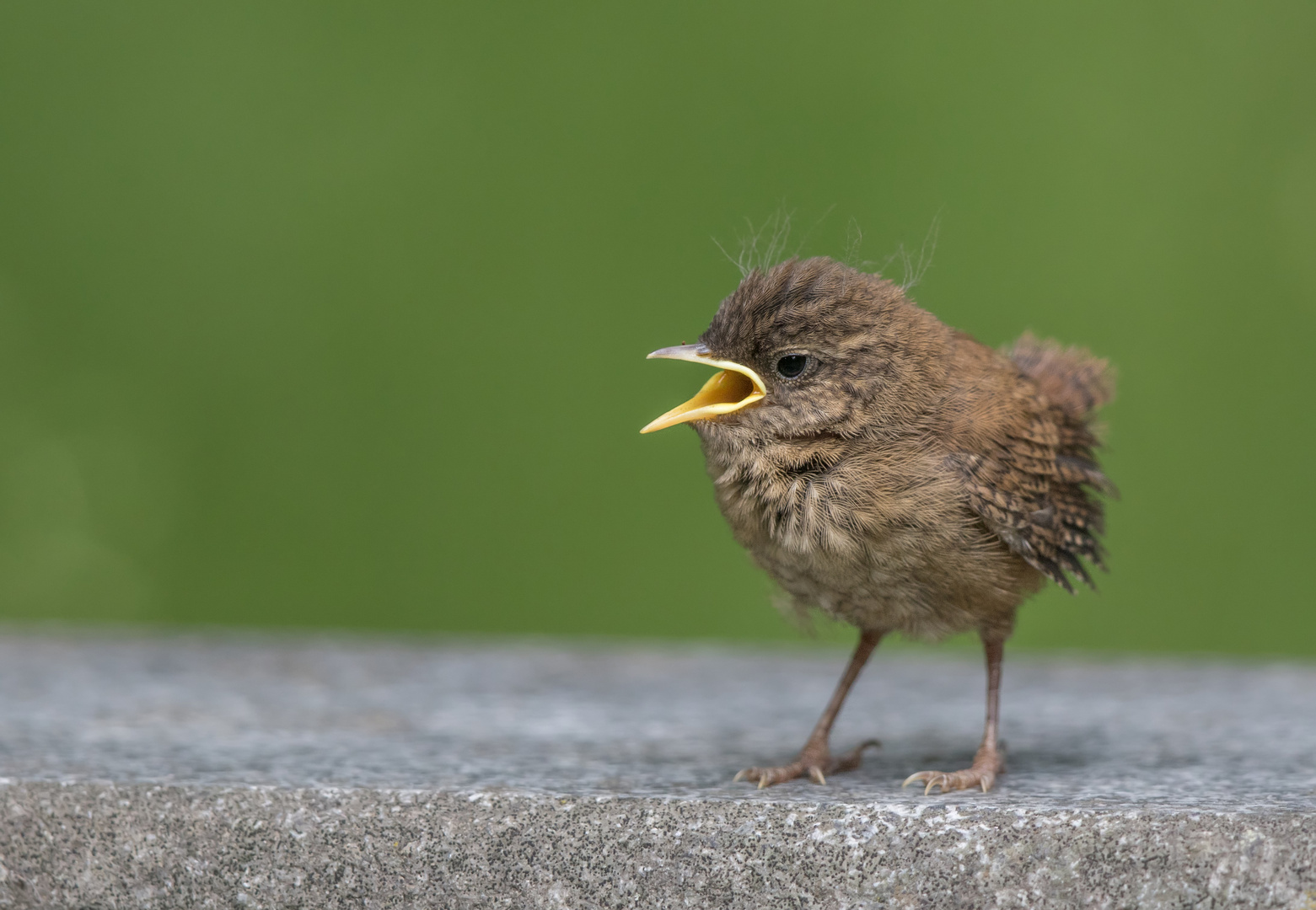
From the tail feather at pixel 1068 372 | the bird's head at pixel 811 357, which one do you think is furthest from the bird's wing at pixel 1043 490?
the bird's head at pixel 811 357

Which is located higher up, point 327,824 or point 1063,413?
point 1063,413

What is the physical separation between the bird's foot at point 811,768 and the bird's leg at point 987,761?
0.23 meters

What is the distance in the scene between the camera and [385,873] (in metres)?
2.97

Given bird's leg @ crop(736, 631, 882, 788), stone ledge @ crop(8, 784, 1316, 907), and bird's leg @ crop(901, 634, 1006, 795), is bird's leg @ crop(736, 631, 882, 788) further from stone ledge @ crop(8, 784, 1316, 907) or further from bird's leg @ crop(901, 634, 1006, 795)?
stone ledge @ crop(8, 784, 1316, 907)

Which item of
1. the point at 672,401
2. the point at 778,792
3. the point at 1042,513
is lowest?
the point at 778,792

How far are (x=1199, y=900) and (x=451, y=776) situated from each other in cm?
162

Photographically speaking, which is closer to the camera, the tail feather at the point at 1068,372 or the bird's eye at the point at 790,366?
the bird's eye at the point at 790,366

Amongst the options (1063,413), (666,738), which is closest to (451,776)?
(666,738)

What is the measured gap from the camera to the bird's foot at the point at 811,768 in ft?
11.0

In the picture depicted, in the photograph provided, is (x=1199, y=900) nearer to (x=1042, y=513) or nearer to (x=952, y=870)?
(x=952, y=870)

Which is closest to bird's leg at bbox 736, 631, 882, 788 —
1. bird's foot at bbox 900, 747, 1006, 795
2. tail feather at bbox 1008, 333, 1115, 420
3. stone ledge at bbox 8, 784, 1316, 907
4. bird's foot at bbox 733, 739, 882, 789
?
bird's foot at bbox 733, 739, 882, 789

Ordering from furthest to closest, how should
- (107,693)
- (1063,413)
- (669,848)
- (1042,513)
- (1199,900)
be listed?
(107,693) → (1063,413) → (1042,513) → (669,848) → (1199,900)

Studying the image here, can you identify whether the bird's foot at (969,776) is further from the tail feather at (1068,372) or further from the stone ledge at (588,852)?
the tail feather at (1068,372)

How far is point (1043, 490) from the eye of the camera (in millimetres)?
3410
